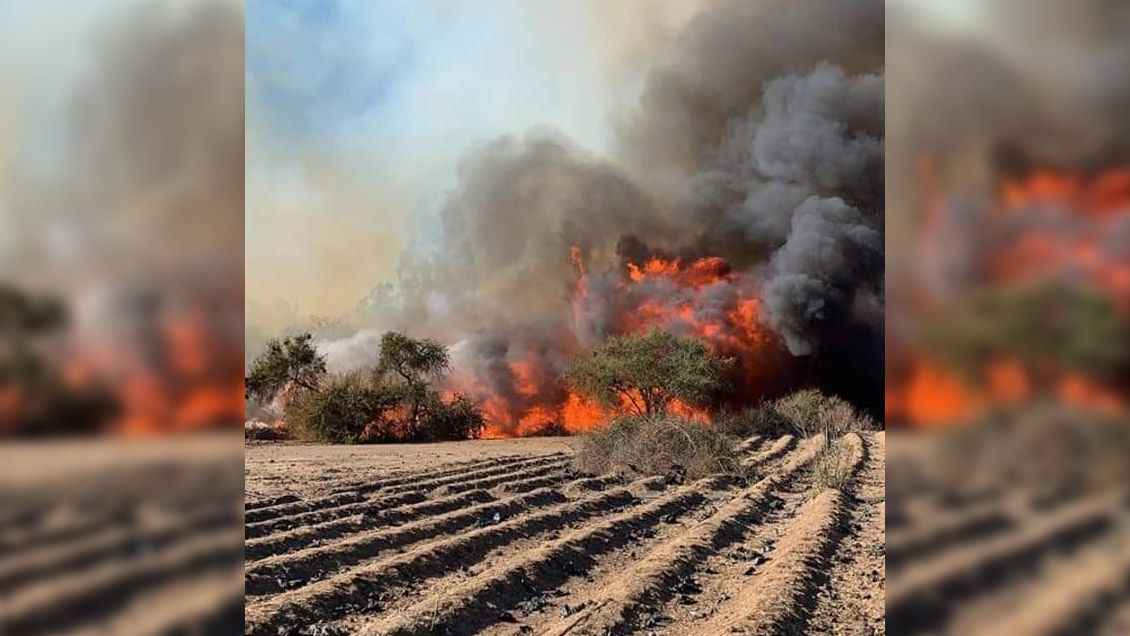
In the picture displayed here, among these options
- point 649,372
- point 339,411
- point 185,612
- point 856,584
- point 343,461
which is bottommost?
point 856,584

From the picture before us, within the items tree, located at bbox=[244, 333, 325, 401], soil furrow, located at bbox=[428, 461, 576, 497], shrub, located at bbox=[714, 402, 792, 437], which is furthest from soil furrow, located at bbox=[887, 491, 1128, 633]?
tree, located at bbox=[244, 333, 325, 401]

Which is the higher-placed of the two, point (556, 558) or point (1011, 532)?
point (1011, 532)

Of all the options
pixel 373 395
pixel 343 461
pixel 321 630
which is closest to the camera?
pixel 321 630

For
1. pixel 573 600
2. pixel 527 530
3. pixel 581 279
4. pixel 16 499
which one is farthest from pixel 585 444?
pixel 581 279

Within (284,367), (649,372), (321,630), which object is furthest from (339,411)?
(321,630)

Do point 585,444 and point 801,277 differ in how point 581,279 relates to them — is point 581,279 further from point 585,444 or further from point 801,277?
point 585,444

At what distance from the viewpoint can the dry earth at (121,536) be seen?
0.99 m

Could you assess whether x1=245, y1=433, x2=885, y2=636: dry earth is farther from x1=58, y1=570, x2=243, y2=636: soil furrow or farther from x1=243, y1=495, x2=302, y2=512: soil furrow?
x1=58, y1=570, x2=243, y2=636: soil furrow

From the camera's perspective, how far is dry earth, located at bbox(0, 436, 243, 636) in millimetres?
990

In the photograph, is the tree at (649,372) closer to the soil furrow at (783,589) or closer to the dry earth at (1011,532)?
the soil furrow at (783,589)

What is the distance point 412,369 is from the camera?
1252 inches

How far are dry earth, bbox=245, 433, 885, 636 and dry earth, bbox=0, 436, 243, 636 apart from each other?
16.0 feet

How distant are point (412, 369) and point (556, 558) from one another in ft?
80.4

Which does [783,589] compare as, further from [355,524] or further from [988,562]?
[988,562]
